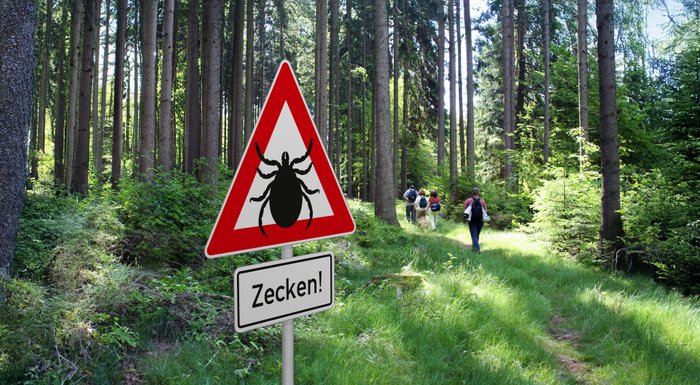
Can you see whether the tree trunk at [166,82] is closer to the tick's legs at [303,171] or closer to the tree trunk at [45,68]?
the tick's legs at [303,171]

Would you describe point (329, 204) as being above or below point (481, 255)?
above

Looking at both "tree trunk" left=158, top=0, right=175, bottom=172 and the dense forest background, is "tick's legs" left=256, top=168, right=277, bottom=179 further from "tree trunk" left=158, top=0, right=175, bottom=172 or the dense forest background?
"tree trunk" left=158, top=0, right=175, bottom=172

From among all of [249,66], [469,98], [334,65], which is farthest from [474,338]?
[334,65]

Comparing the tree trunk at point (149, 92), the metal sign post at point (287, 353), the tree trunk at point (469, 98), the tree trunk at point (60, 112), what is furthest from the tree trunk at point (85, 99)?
the tree trunk at point (469, 98)

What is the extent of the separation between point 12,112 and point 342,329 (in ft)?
14.9

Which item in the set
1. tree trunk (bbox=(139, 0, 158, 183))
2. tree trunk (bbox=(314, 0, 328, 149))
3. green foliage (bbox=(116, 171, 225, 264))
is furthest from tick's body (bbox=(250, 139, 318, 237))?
tree trunk (bbox=(314, 0, 328, 149))

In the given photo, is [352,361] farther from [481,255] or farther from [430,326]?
[481,255]

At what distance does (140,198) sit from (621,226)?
1030cm

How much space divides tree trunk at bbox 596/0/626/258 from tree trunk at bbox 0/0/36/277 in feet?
34.8

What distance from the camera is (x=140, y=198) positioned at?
945cm

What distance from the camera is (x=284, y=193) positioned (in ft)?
8.11

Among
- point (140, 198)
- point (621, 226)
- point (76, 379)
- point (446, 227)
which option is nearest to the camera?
point (76, 379)

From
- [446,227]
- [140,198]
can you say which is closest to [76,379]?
[140,198]

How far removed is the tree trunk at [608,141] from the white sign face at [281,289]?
382 inches
